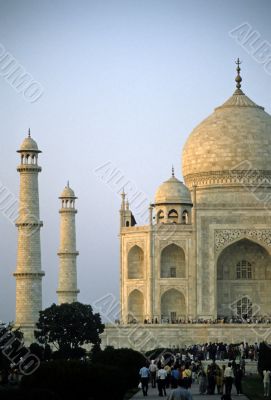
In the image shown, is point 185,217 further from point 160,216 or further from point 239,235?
point 239,235

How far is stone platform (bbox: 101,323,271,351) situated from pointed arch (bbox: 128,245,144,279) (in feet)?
15.0

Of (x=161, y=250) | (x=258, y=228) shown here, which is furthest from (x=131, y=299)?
(x=258, y=228)

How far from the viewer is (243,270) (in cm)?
5447

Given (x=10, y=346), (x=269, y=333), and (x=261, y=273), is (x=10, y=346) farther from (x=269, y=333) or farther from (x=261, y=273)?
(x=261, y=273)

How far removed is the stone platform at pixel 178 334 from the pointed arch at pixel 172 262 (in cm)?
398

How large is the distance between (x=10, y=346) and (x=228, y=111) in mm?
23823

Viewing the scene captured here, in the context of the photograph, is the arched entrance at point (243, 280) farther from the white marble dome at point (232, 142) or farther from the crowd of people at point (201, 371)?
the crowd of people at point (201, 371)

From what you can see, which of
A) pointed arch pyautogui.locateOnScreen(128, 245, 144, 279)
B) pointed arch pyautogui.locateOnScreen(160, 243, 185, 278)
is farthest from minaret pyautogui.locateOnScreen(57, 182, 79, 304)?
pointed arch pyautogui.locateOnScreen(160, 243, 185, 278)

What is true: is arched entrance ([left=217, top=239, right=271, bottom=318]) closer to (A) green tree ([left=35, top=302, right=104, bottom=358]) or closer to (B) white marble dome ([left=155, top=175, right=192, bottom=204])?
(B) white marble dome ([left=155, top=175, right=192, bottom=204])

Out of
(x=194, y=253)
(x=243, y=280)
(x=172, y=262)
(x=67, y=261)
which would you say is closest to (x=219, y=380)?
(x=194, y=253)

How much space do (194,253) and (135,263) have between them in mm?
2971

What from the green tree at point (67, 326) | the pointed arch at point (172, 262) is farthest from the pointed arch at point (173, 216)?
the green tree at point (67, 326)

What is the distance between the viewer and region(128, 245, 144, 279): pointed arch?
5397cm

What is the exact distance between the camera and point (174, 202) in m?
53.9
